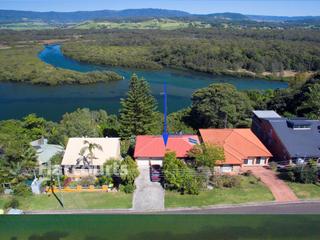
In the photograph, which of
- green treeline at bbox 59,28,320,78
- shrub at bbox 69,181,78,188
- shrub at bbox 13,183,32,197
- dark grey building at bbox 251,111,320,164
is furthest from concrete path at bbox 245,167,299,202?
green treeline at bbox 59,28,320,78

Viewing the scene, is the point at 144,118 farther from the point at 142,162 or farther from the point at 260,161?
the point at 260,161

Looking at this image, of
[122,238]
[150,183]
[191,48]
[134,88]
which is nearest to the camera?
[122,238]

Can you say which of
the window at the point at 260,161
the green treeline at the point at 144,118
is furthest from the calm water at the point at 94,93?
the window at the point at 260,161

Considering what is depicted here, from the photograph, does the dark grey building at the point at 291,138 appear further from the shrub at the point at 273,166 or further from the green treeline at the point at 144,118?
the green treeline at the point at 144,118

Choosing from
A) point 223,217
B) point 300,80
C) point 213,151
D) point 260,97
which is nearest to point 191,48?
point 300,80

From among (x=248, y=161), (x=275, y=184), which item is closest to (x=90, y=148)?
(x=248, y=161)

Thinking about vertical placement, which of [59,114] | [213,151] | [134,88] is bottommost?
[59,114]

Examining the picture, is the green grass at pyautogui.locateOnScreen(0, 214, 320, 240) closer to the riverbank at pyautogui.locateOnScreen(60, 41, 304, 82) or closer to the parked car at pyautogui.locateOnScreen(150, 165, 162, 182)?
the parked car at pyautogui.locateOnScreen(150, 165, 162, 182)

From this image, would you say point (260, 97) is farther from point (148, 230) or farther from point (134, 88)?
point (148, 230)
